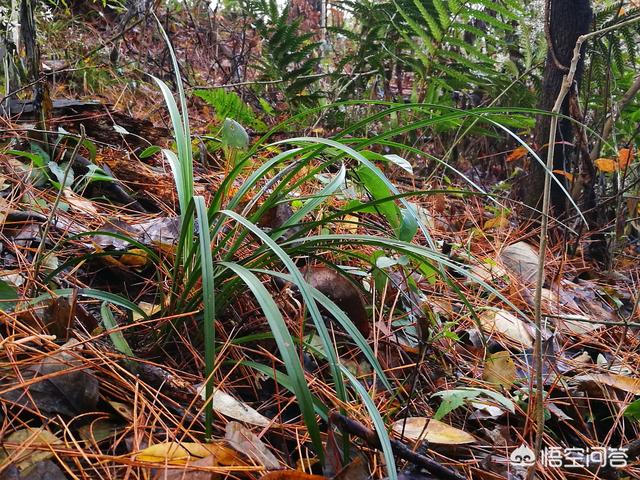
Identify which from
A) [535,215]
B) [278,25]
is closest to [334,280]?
[535,215]

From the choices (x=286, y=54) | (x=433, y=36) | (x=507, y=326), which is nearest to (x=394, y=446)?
(x=507, y=326)

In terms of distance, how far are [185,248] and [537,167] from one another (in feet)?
6.37

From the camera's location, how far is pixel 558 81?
2357 mm

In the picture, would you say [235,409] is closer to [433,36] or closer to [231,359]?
[231,359]

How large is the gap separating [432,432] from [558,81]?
6.36 ft

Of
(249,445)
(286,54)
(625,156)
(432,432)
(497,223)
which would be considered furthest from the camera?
(286,54)

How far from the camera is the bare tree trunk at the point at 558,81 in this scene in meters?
2.25

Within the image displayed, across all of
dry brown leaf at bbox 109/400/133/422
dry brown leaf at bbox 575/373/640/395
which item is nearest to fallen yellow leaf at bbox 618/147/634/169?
dry brown leaf at bbox 575/373/640/395

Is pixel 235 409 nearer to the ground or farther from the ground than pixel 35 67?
nearer to the ground

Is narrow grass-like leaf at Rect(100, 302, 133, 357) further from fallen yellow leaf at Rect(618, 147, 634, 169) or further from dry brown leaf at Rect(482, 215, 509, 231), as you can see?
fallen yellow leaf at Rect(618, 147, 634, 169)

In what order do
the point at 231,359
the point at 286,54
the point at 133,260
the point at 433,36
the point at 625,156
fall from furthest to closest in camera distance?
the point at 286,54, the point at 433,36, the point at 625,156, the point at 133,260, the point at 231,359

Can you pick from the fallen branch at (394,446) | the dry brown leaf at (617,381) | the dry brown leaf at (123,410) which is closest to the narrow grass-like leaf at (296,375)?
the fallen branch at (394,446)

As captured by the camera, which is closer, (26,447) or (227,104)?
(26,447)

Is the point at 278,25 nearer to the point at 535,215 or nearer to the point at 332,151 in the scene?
the point at 535,215
